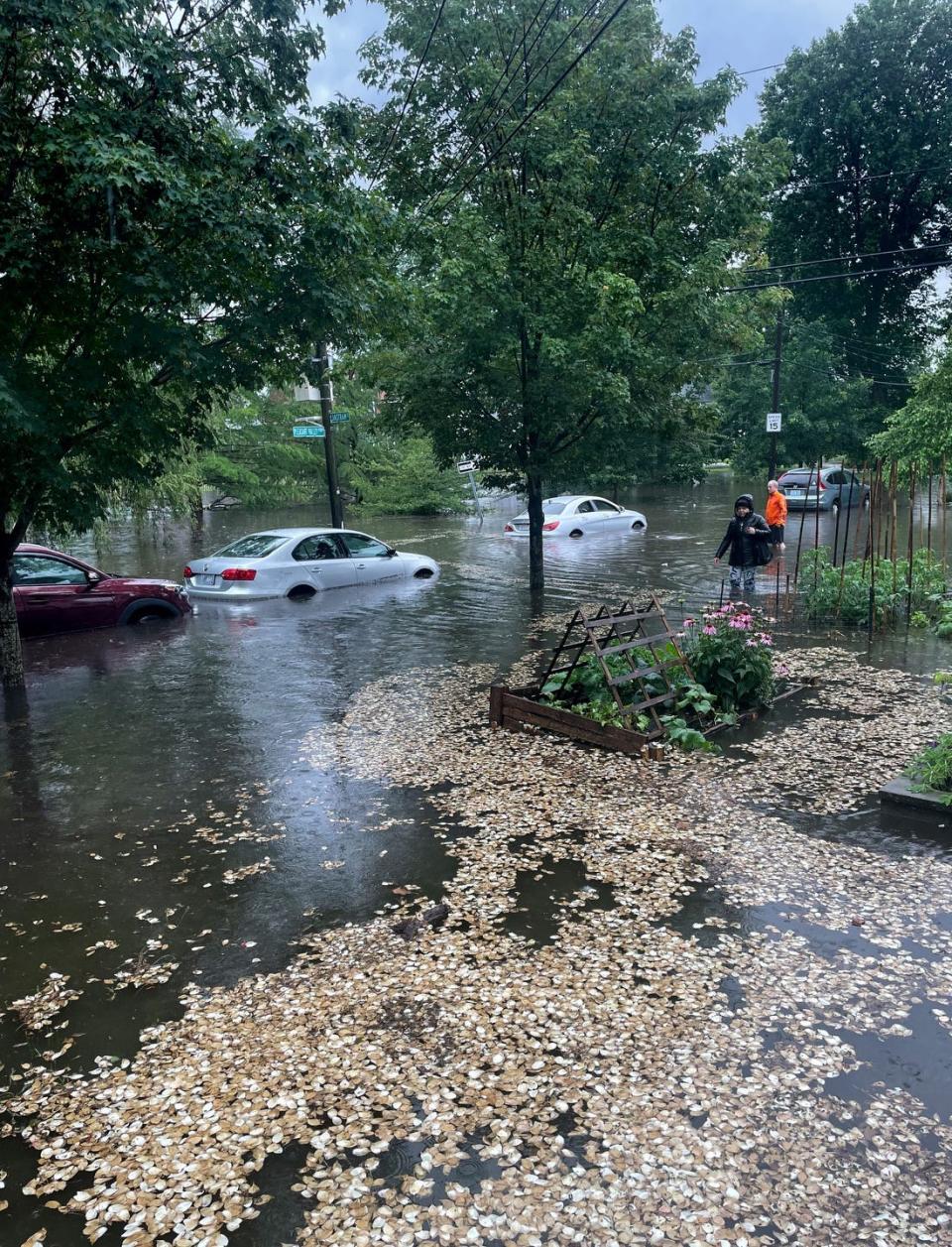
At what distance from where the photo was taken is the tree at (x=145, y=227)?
7234 mm

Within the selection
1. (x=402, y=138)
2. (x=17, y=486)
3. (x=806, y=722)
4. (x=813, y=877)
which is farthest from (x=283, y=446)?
(x=813, y=877)

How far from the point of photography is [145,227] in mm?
7891

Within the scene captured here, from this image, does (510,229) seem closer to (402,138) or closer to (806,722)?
(402,138)

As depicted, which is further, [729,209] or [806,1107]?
[729,209]

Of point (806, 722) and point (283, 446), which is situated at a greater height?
point (283, 446)

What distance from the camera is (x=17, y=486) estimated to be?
8.96m

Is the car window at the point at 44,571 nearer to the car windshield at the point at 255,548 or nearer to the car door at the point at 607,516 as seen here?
the car windshield at the point at 255,548

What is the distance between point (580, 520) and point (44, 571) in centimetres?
1732

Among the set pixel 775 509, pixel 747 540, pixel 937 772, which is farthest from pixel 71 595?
pixel 775 509

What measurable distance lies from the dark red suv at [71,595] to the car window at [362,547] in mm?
4017

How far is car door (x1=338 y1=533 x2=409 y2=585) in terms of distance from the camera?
1733 cm

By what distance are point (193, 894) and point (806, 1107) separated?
3620 mm

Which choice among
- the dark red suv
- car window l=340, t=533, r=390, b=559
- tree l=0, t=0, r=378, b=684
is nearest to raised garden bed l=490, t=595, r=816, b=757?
tree l=0, t=0, r=378, b=684

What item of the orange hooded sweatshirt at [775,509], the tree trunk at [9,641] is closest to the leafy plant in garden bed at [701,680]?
the tree trunk at [9,641]
